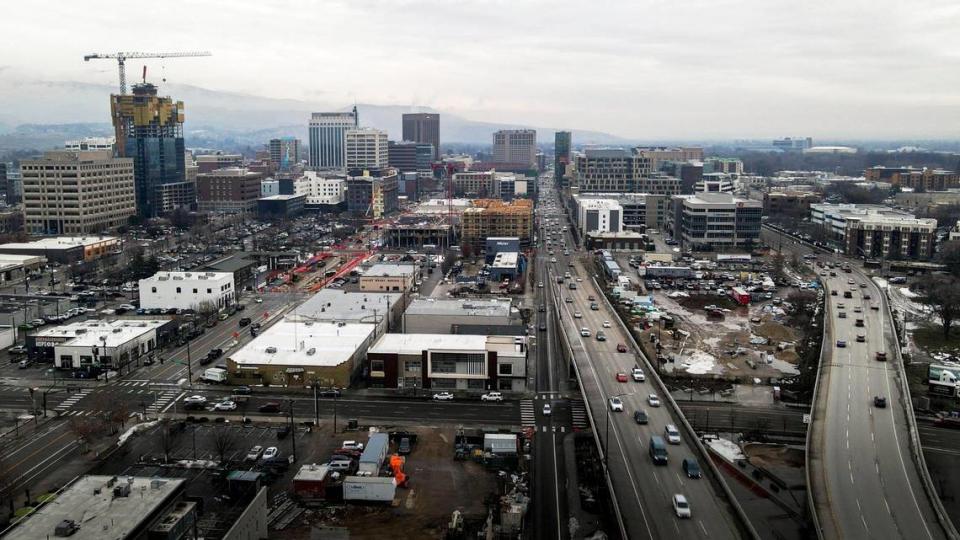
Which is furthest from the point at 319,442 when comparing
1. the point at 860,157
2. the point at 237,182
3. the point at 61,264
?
the point at 860,157

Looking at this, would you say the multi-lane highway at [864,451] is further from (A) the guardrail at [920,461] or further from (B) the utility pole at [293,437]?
(B) the utility pole at [293,437]

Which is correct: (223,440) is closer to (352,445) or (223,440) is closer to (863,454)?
(352,445)

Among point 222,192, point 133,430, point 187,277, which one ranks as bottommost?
point 133,430

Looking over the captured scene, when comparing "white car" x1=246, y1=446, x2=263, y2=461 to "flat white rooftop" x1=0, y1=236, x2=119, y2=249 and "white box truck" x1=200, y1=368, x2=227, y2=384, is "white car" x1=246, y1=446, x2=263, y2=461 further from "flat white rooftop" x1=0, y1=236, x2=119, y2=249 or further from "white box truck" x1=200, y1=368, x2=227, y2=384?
"flat white rooftop" x1=0, y1=236, x2=119, y2=249

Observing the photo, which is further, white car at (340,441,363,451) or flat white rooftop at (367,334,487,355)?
flat white rooftop at (367,334,487,355)

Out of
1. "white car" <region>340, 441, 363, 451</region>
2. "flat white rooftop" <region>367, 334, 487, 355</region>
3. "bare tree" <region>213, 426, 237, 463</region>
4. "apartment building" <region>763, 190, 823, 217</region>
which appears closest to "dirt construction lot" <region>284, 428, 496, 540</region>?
"white car" <region>340, 441, 363, 451</region>

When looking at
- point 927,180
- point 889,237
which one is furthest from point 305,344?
point 927,180
